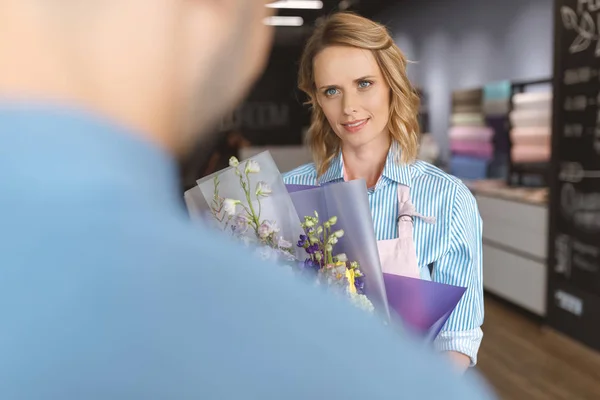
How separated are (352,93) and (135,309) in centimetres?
100

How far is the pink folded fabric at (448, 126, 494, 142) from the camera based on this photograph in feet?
17.7

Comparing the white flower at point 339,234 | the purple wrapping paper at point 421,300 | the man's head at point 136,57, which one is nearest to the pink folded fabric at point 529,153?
the purple wrapping paper at point 421,300

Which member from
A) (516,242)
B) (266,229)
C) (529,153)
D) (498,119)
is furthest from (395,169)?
(498,119)

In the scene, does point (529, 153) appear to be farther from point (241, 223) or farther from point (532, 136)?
point (241, 223)

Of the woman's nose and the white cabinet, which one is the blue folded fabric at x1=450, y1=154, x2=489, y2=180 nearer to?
the white cabinet

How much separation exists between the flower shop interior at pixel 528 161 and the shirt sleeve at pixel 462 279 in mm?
1458

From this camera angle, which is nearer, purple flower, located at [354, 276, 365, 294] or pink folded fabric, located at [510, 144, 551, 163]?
purple flower, located at [354, 276, 365, 294]

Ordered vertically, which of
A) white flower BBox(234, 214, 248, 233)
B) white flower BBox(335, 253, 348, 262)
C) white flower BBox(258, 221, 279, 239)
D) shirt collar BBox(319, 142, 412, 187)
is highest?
shirt collar BBox(319, 142, 412, 187)

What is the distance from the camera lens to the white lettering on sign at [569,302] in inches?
154

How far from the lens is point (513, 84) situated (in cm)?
492

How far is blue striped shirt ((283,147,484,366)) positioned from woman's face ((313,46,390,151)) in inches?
4.0

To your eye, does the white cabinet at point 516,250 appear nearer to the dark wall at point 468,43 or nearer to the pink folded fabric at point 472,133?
the pink folded fabric at point 472,133

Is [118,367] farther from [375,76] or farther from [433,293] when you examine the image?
[375,76]

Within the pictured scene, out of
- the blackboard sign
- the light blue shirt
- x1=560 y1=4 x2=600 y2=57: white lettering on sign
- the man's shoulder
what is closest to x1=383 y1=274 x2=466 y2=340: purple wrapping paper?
the man's shoulder
